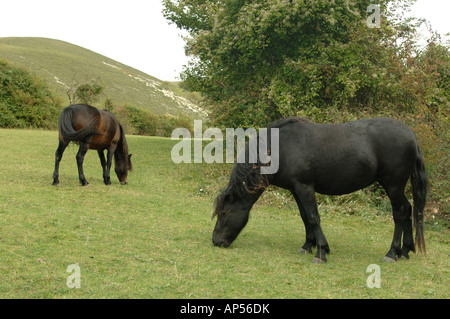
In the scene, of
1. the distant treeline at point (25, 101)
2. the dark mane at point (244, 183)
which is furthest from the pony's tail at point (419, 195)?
the distant treeline at point (25, 101)

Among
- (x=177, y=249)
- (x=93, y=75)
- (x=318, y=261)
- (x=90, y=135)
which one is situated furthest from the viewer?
(x=93, y=75)

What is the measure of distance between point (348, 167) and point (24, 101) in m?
33.3

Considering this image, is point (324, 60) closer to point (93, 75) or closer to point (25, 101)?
point (25, 101)

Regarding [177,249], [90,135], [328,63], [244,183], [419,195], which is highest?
[328,63]

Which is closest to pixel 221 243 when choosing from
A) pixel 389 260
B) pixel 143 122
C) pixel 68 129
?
pixel 389 260

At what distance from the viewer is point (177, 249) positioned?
18.5 feet

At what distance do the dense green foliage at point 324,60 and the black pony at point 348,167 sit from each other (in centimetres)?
633

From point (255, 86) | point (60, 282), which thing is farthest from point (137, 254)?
point (255, 86)

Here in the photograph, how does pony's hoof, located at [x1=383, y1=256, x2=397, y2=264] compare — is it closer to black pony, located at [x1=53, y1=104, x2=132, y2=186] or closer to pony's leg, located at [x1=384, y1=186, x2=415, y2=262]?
pony's leg, located at [x1=384, y1=186, x2=415, y2=262]

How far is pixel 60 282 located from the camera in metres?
3.99

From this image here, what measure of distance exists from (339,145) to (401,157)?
0.88 meters

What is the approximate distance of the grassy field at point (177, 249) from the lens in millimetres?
4113
